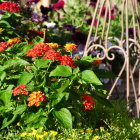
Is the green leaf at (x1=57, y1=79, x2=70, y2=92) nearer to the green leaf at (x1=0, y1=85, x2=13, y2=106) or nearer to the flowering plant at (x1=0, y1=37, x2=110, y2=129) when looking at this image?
the flowering plant at (x1=0, y1=37, x2=110, y2=129)

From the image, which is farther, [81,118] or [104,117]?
[104,117]

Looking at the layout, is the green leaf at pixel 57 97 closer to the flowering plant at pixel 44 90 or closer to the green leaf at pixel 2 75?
the flowering plant at pixel 44 90

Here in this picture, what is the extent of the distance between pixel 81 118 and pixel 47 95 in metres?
0.32

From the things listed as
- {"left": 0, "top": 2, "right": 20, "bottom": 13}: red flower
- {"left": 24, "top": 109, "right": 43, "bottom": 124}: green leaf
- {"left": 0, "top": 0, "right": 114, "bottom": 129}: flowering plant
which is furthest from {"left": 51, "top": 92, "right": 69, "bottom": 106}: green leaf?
{"left": 0, "top": 2, "right": 20, "bottom": 13}: red flower

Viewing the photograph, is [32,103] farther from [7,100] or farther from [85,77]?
[85,77]

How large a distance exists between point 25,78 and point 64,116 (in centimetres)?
31

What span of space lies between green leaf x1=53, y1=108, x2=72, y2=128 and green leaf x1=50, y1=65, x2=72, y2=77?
0.63ft

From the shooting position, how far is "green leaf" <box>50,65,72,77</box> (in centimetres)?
235

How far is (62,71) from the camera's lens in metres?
2.37

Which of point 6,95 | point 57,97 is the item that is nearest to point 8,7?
point 6,95

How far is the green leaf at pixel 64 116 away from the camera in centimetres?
226

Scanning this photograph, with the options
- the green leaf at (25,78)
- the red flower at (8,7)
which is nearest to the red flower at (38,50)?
the green leaf at (25,78)

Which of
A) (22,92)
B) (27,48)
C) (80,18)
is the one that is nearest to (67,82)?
(22,92)

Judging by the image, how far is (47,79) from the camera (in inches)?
96.7
